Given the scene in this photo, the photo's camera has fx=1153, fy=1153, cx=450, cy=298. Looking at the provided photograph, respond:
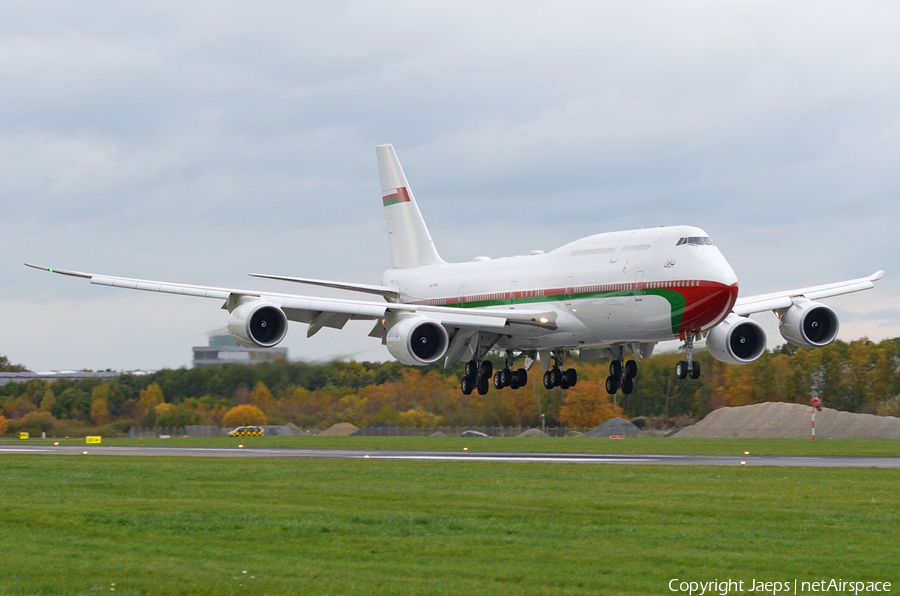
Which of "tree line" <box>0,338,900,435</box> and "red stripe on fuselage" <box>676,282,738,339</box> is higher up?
"red stripe on fuselage" <box>676,282,738,339</box>

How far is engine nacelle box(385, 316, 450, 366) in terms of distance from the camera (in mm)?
48062

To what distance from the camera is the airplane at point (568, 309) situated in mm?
44250

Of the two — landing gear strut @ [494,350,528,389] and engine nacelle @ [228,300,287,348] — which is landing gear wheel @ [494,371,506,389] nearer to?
landing gear strut @ [494,350,528,389]

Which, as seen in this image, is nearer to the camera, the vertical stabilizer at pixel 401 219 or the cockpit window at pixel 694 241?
the cockpit window at pixel 694 241

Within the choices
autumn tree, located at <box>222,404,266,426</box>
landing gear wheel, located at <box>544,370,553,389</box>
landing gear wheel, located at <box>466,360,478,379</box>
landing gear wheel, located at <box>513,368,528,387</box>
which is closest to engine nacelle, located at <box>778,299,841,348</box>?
landing gear wheel, located at <box>544,370,553,389</box>

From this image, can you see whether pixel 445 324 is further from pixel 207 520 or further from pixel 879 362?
pixel 879 362

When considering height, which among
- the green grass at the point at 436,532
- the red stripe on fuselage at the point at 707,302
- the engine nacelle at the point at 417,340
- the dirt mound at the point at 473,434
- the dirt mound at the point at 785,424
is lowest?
the green grass at the point at 436,532

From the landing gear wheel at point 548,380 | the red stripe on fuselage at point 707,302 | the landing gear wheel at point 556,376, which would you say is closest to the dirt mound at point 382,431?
the landing gear wheel at point 548,380

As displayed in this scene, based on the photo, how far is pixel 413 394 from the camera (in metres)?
92.9

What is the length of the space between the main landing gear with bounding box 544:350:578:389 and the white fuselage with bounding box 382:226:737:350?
2.08 meters

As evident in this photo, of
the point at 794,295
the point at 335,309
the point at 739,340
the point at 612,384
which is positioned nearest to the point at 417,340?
the point at 335,309

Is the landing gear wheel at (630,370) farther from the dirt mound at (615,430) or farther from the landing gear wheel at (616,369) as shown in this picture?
the dirt mound at (615,430)

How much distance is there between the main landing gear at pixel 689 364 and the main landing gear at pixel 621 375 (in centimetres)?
536

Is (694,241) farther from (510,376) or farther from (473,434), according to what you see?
(473,434)
